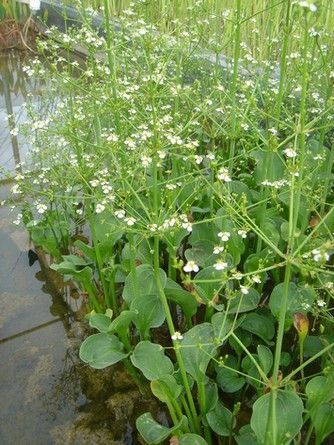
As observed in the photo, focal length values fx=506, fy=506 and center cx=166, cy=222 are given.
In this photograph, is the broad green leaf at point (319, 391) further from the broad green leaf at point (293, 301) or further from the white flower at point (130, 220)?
the white flower at point (130, 220)

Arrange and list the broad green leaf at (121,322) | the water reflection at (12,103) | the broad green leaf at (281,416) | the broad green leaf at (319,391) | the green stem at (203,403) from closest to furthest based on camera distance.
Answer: the broad green leaf at (281,416) → the broad green leaf at (319,391) → the green stem at (203,403) → the broad green leaf at (121,322) → the water reflection at (12,103)

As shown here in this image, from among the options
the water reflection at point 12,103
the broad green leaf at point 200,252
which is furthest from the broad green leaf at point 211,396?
the water reflection at point 12,103

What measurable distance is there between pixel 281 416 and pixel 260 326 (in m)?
0.56

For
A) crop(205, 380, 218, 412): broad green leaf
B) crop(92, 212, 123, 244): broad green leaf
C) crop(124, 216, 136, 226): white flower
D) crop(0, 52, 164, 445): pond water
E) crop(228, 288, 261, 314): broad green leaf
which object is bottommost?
crop(0, 52, 164, 445): pond water

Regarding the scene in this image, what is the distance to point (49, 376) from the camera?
2295mm

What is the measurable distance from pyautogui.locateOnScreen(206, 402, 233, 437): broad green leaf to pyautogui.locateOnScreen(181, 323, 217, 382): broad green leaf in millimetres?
153

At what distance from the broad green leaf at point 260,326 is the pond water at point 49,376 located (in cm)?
52

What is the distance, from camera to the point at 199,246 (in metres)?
2.24

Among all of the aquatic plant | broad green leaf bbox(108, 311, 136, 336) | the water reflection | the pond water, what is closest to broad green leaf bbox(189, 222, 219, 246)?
the aquatic plant

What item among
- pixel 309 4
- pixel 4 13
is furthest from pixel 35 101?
pixel 309 4

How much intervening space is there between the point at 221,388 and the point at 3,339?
114 cm

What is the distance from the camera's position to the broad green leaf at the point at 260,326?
6.49 feet

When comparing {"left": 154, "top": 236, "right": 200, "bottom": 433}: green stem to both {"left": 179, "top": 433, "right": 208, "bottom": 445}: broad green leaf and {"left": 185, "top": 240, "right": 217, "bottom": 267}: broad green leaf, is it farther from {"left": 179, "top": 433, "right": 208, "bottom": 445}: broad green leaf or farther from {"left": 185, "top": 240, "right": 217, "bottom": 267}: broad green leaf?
{"left": 185, "top": 240, "right": 217, "bottom": 267}: broad green leaf

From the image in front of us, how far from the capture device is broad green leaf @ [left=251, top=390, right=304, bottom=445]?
4.68ft
